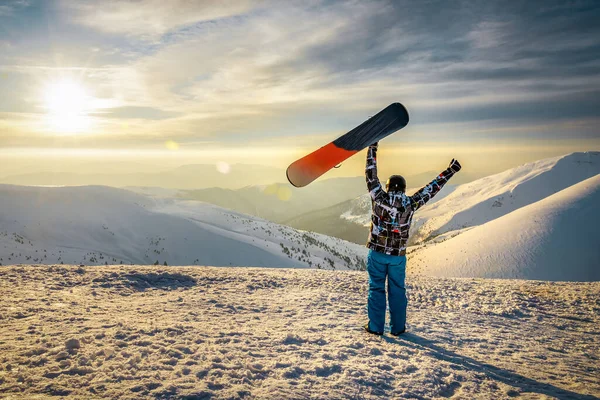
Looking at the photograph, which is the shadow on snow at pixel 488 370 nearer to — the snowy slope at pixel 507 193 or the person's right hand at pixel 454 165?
the person's right hand at pixel 454 165

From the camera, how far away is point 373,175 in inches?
201

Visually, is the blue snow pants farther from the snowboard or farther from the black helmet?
the snowboard

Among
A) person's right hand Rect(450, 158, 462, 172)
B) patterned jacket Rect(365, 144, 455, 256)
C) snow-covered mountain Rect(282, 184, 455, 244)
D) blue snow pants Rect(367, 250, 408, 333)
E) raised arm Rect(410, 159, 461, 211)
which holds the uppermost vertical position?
person's right hand Rect(450, 158, 462, 172)

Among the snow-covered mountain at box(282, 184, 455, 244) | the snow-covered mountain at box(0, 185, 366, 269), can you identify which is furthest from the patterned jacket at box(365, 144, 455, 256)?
the snow-covered mountain at box(282, 184, 455, 244)

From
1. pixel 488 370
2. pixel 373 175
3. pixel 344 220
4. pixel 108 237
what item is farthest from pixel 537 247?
pixel 344 220

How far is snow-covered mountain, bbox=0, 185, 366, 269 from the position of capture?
14250 millimetres

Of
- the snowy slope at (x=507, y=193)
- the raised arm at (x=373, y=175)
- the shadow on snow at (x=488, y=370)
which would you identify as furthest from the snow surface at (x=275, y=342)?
the snowy slope at (x=507, y=193)

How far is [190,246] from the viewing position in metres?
18.5

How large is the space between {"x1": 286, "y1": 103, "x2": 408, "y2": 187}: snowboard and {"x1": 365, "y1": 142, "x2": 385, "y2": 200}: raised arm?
A: 0.68 ft

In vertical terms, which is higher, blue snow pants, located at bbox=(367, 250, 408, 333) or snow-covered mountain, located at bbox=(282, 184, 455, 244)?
blue snow pants, located at bbox=(367, 250, 408, 333)

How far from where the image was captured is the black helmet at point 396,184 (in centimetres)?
488

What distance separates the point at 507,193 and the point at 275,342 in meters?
95.9

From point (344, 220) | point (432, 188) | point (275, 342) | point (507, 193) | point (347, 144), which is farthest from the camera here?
point (344, 220)

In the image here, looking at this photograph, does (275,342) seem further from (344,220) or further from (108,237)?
(344,220)
